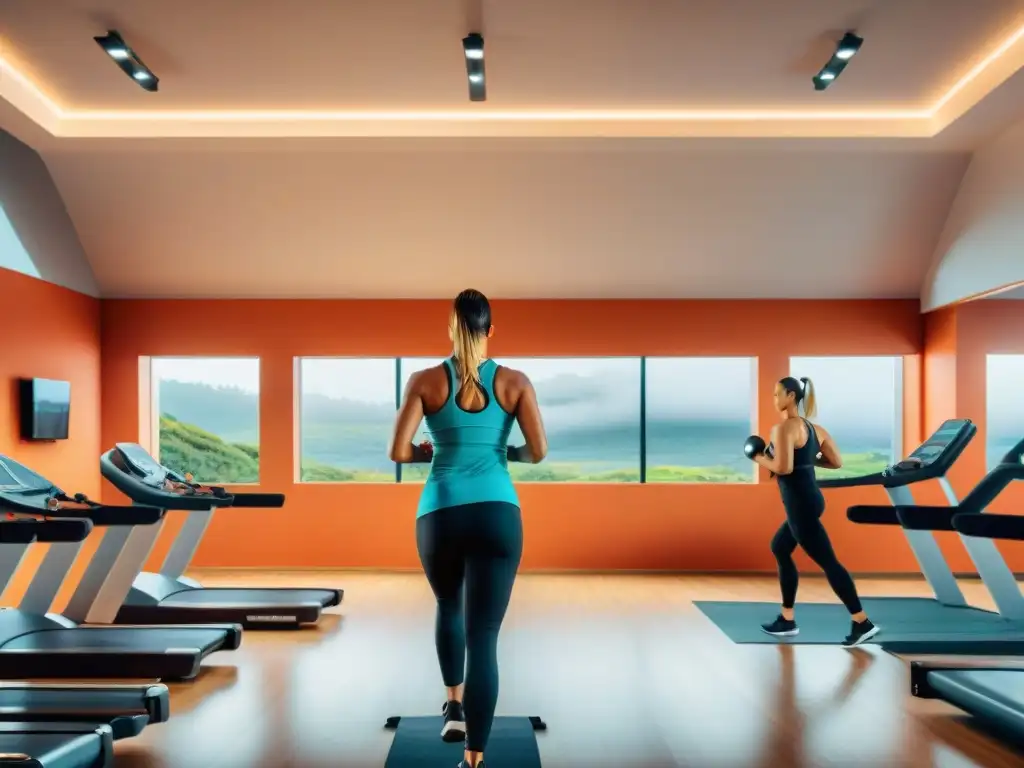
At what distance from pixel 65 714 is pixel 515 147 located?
4183mm

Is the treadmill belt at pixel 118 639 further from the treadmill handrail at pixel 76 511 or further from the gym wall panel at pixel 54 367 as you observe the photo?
the gym wall panel at pixel 54 367

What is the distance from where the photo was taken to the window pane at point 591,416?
33.5 ft

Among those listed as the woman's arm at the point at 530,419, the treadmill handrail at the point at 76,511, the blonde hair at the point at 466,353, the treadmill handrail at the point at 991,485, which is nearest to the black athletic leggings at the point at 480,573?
the woman's arm at the point at 530,419

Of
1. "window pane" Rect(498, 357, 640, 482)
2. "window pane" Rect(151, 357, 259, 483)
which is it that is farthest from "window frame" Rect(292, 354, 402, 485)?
"window pane" Rect(498, 357, 640, 482)

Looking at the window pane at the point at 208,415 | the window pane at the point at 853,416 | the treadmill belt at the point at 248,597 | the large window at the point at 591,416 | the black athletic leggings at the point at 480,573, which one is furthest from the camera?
the large window at the point at 591,416

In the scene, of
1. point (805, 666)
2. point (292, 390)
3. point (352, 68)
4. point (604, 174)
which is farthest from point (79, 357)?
point (805, 666)

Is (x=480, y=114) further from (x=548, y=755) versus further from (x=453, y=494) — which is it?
(x=548, y=755)

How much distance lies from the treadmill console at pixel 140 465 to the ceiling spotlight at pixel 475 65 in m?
3.00

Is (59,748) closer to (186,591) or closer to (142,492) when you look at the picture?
(142,492)

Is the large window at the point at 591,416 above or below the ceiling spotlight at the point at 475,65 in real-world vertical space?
below

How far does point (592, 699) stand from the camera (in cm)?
358

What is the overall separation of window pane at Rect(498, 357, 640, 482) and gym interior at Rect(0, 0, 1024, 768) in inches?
66.3

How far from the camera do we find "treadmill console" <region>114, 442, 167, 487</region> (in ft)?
16.0

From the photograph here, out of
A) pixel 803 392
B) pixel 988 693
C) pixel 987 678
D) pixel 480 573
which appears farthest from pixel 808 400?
pixel 480 573
